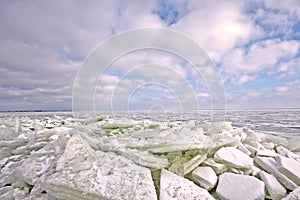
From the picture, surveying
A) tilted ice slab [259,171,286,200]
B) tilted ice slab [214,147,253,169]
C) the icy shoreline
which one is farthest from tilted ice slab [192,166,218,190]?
tilted ice slab [259,171,286,200]

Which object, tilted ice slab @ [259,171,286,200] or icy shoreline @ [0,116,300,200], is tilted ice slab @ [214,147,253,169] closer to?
icy shoreline @ [0,116,300,200]

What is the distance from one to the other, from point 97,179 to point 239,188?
1.19m

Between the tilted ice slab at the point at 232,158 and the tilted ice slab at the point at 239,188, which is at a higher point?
the tilted ice slab at the point at 232,158

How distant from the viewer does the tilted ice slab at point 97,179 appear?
169 cm

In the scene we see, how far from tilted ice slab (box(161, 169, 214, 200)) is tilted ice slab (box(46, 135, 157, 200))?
116 millimetres

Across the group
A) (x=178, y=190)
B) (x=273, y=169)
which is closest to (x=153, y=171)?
(x=178, y=190)

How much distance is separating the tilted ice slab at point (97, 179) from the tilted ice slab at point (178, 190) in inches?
4.6

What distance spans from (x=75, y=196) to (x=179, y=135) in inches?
47.8

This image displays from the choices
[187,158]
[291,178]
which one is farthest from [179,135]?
[291,178]

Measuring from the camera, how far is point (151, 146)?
233 centimetres

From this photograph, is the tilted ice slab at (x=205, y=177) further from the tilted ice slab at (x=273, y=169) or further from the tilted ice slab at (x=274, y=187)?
the tilted ice slab at (x=273, y=169)

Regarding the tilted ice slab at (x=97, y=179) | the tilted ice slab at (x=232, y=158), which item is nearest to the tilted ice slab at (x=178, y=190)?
the tilted ice slab at (x=97, y=179)

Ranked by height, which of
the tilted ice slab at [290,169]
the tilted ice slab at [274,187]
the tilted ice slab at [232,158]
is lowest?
the tilted ice slab at [274,187]

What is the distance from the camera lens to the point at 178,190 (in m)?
1.81
